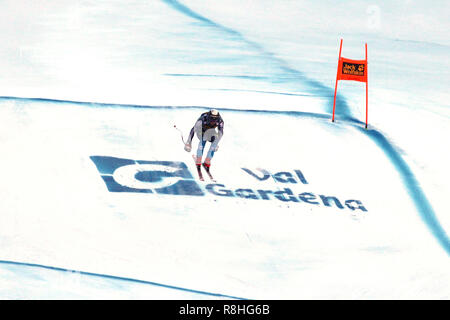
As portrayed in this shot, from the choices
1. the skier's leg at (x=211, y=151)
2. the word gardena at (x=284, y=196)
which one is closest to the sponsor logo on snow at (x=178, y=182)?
the word gardena at (x=284, y=196)

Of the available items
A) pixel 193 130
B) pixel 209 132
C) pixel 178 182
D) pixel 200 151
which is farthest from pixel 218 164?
pixel 178 182

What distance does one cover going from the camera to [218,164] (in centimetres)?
941

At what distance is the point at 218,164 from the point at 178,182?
29.3 inches

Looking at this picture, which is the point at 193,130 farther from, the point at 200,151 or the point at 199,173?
the point at 199,173

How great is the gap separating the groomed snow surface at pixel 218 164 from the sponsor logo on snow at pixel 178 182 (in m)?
0.03

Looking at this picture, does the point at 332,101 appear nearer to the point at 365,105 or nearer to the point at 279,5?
the point at 365,105

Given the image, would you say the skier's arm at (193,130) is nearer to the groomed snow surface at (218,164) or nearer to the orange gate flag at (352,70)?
the groomed snow surface at (218,164)

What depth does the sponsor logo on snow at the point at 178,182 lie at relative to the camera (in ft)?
28.6

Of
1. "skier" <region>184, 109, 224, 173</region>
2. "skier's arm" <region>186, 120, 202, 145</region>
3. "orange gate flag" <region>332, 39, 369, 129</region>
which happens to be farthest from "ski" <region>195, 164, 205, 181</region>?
"orange gate flag" <region>332, 39, 369, 129</region>

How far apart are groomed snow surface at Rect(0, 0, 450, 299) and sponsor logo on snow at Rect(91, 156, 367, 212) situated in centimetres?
3

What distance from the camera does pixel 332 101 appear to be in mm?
12062

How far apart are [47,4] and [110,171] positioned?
7982mm

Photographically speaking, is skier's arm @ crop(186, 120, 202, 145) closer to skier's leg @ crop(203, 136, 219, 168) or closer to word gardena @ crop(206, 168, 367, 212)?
skier's leg @ crop(203, 136, 219, 168)
